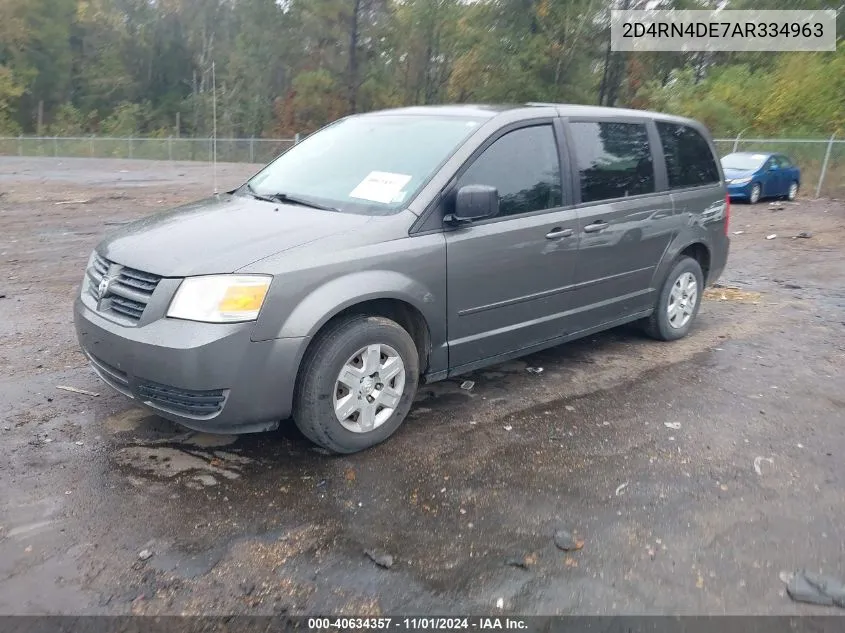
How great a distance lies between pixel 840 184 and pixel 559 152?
18.8 metres

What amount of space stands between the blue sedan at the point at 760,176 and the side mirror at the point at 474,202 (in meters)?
15.4

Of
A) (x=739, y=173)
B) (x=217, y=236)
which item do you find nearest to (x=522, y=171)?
(x=217, y=236)

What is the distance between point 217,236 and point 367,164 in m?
1.16

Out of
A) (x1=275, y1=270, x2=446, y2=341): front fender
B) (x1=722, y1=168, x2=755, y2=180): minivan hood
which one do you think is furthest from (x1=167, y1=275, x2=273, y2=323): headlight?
(x1=722, y1=168, x2=755, y2=180): minivan hood

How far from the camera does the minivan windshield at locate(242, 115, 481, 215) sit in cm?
421

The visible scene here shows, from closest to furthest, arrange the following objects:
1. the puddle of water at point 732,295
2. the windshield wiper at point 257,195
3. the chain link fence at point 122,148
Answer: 1. the windshield wiper at point 257,195
2. the puddle of water at point 732,295
3. the chain link fence at point 122,148

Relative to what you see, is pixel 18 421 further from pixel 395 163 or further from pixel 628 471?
pixel 628 471

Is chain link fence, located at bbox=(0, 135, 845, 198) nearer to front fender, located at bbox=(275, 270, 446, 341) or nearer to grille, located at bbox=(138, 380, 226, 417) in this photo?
front fender, located at bbox=(275, 270, 446, 341)

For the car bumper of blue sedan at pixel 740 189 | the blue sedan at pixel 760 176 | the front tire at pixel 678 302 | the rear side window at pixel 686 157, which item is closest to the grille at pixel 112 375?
the front tire at pixel 678 302

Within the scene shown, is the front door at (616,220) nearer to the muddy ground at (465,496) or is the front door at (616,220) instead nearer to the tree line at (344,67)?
the muddy ground at (465,496)

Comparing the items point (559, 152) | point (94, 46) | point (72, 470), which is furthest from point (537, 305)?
point (94, 46)

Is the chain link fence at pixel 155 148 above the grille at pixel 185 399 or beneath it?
above

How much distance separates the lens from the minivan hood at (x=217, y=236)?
3.53 m

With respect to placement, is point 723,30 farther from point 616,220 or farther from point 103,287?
point 103,287
